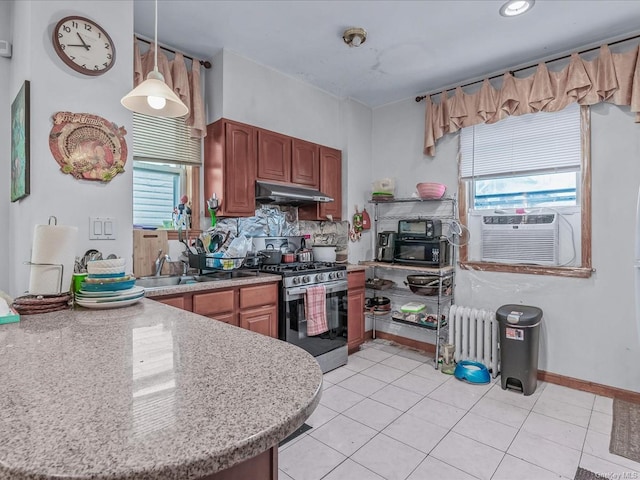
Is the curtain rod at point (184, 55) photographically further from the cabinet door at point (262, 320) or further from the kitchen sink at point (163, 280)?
the cabinet door at point (262, 320)

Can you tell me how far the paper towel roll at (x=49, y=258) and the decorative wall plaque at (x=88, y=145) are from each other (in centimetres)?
47

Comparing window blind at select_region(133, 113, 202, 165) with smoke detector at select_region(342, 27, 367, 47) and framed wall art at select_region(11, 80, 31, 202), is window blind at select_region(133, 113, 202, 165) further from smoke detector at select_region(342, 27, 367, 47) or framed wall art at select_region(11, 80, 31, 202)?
smoke detector at select_region(342, 27, 367, 47)

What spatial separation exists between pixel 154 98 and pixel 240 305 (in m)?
1.46

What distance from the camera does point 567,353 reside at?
9.34 feet

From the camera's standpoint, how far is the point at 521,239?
3.06 metres

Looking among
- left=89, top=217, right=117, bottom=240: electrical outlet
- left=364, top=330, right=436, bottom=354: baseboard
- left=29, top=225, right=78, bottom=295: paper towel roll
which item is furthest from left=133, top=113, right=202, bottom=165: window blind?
left=364, top=330, right=436, bottom=354: baseboard

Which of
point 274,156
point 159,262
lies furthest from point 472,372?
point 159,262

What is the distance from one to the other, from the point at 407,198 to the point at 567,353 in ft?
6.36

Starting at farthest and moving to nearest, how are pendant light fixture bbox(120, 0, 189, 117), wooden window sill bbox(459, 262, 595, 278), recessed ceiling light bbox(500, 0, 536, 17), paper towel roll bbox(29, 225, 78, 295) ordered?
wooden window sill bbox(459, 262, 595, 278) < recessed ceiling light bbox(500, 0, 536, 17) < pendant light fixture bbox(120, 0, 189, 117) < paper towel roll bbox(29, 225, 78, 295)

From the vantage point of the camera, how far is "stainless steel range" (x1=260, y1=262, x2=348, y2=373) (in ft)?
9.23

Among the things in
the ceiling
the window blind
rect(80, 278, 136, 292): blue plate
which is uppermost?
the ceiling

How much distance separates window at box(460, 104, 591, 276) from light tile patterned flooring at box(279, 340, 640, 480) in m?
1.09

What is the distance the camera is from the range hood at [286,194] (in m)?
2.98

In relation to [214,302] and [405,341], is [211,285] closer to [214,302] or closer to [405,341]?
[214,302]
